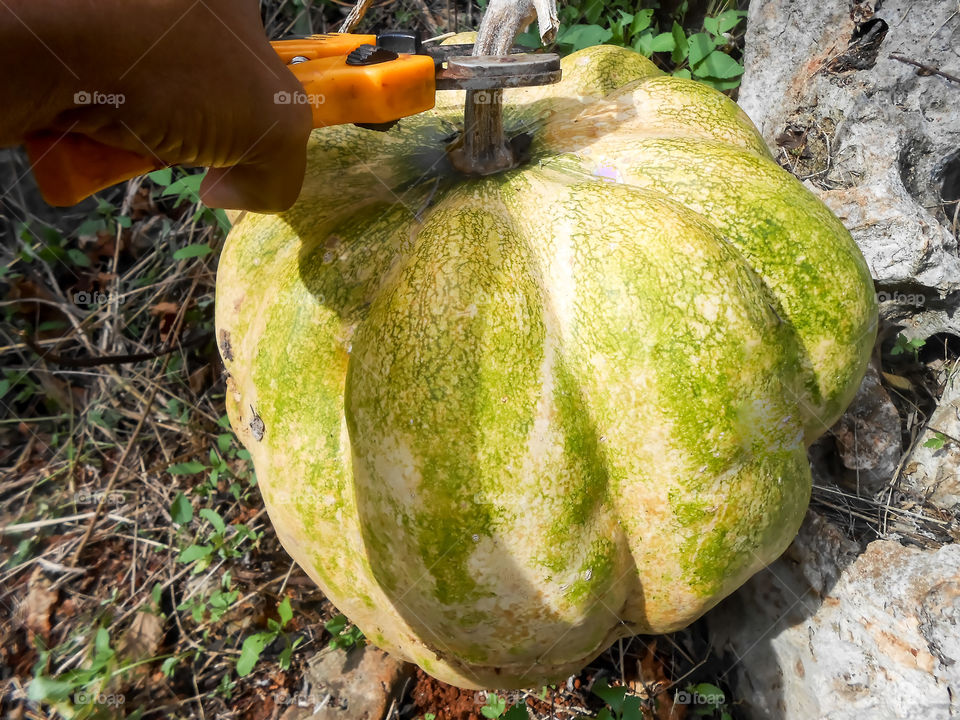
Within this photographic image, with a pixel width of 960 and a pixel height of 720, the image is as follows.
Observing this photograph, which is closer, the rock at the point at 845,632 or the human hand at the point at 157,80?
the human hand at the point at 157,80

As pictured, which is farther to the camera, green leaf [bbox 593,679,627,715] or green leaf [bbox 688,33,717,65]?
green leaf [bbox 688,33,717,65]

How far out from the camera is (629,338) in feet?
5.24

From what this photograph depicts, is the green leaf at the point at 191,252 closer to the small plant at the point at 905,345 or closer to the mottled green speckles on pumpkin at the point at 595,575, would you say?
the mottled green speckles on pumpkin at the point at 595,575

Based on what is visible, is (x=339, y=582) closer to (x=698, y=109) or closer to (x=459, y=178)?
(x=459, y=178)

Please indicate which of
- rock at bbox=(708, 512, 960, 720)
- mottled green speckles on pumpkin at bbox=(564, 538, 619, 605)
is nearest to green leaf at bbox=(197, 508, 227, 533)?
mottled green speckles on pumpkin at bbox=(564, 538, 619, 605)

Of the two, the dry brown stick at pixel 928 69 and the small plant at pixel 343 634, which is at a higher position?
the dry brown stick at pixel 928 69

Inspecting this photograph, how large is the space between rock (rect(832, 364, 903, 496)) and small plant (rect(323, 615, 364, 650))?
72.5 inches

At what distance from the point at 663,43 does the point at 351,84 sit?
6.68 ft

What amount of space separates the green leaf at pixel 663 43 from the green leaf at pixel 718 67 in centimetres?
16

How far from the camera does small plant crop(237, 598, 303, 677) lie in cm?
240

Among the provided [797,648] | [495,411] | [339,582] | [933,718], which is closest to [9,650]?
[339,582]

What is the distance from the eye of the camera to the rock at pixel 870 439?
238cm

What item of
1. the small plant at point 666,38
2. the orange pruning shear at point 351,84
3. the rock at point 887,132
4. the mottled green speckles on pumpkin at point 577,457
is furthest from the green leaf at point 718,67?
the mottled green speckles on pumpkin at point 577,457

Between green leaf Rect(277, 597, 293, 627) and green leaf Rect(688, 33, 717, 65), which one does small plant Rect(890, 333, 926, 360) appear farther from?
green leaf Rect(277, 597, 293, 627)
